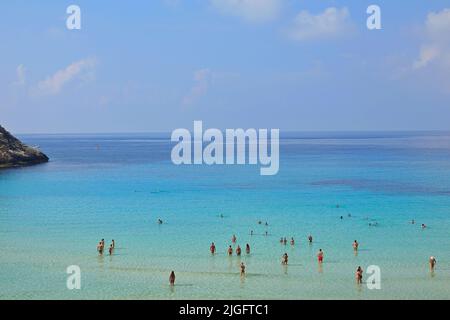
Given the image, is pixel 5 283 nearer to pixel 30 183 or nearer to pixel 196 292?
pixel 196 292

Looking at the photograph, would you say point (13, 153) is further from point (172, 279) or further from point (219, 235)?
point (172, 279)

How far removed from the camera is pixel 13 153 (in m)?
101

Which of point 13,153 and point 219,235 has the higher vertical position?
point 13,153

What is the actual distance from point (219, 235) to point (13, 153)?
67.9 metres

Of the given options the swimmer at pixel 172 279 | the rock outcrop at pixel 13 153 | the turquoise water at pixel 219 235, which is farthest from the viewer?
the rock outcrop at pixel 13 153

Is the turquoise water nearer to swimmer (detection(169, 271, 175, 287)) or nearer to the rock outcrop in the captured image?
swimmer (detection(169, 271, 175, 287))

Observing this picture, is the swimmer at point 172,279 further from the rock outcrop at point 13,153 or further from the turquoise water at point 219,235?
the rock outcrop at point 13,153

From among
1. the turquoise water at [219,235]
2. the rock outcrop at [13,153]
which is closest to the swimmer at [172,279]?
the turquoise water at [219,235]

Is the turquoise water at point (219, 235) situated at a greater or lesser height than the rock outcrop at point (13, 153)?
lesser

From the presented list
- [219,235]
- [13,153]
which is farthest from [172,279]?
[13,153]

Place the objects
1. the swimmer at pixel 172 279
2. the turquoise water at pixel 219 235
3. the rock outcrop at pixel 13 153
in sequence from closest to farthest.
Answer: the turquoise water at pixel 219 235
the swimmer at pixel 172 279
the rock outcrop at pixel 13 153

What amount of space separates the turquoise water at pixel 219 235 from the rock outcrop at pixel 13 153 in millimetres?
14853

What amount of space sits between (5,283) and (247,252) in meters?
16.0

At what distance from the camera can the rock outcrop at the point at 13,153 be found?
9860cm
